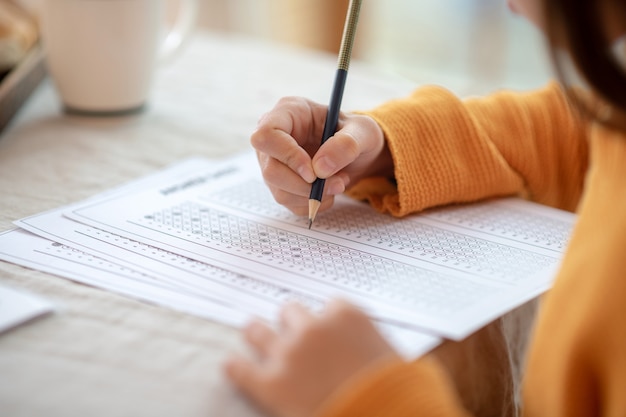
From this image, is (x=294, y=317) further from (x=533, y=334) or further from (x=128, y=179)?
(x=128, y=179)

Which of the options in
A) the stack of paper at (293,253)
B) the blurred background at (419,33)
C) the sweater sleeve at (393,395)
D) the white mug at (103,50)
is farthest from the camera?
the blurred background at (419,33)

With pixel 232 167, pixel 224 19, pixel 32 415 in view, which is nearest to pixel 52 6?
pixel 232 167

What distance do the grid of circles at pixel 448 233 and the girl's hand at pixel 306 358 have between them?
0.53 ft

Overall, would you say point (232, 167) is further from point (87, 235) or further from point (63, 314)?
point (63, 314)

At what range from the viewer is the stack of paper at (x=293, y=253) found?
516mm

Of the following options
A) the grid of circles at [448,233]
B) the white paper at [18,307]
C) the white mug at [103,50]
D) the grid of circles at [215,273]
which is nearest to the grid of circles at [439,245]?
the grid of circles at [448,233]

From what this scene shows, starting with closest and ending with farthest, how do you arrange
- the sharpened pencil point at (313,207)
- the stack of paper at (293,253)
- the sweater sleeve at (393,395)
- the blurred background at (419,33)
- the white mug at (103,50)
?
the sweater sleeve at (393,395), the stack of paper at (293,253), the sharpened pencil point at (313,207), the white mug at (103,50), the blurred background at (419,33)

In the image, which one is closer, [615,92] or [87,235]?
[615,92]

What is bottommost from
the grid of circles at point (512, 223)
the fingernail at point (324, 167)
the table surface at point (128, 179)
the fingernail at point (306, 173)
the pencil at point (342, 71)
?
the table surface at point (128, 179)

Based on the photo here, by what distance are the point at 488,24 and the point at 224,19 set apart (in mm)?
851

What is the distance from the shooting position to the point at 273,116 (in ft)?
2.20

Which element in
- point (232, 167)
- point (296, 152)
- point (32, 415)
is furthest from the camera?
point (232, 167)

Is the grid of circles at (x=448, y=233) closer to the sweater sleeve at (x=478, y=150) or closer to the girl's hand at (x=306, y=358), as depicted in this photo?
the sweater sleeve at (x=478, y=150)

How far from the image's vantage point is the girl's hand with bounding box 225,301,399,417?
0.42 m
